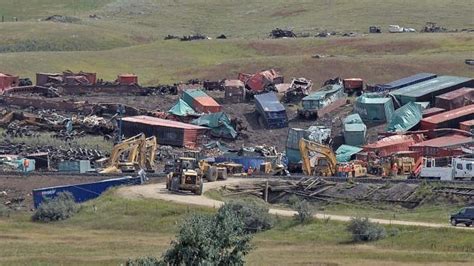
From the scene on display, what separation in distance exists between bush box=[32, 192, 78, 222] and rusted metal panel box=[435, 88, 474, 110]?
90.2 ft

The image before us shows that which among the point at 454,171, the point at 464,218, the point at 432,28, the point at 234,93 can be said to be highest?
the point at 464,218

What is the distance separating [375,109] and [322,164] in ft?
46.7

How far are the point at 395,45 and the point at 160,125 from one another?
36.8 metres

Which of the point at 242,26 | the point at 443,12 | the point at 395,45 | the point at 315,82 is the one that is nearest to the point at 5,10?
the point at 242,26

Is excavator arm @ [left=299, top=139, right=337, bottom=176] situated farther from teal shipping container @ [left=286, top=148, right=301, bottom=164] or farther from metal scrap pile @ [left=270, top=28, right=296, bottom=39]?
metal scrap pile @ [left=270, top=28, right=296, bottom=39]

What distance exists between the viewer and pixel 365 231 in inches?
1874

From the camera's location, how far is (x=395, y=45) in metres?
107

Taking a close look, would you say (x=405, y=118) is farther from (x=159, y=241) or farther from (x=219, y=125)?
(x=159, y=241)

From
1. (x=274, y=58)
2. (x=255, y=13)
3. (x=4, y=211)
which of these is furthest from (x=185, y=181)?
(x=255, y=13)

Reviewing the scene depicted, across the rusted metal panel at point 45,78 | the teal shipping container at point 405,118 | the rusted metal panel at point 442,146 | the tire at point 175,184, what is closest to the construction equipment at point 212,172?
the tire at point 175,184

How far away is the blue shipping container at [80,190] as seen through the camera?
2269 inches

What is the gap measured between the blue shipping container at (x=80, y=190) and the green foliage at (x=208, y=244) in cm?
2506

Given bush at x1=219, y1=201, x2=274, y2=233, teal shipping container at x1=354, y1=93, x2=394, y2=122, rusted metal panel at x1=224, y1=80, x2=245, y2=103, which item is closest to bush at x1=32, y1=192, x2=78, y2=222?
bush at x1=219, y1=201, x2=274, y2=233

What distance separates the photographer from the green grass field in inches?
1718
